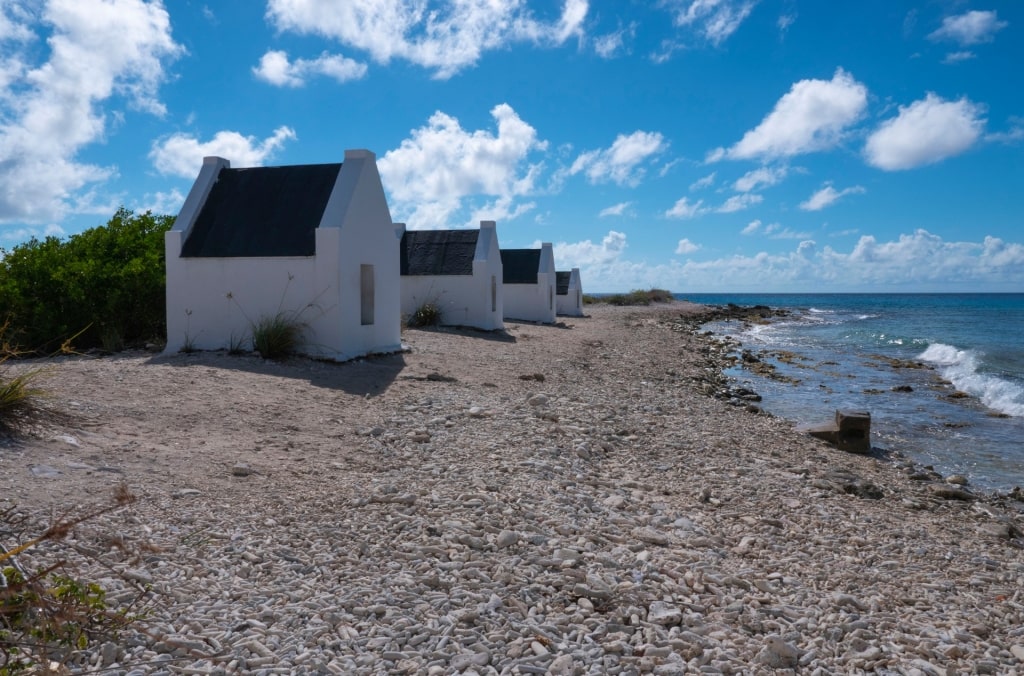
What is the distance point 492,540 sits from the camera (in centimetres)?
540

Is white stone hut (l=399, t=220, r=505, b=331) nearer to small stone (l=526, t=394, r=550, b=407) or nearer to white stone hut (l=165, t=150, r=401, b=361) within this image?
white stone hut (l=165, t=150, r=401, b=361)

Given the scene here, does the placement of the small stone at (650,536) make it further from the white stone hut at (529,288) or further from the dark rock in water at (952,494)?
the white stone hut at (529,288)

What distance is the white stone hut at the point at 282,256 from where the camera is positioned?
13.2m

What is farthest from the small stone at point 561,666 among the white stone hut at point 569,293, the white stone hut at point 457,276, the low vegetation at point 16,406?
the white stone hut at point 569,293

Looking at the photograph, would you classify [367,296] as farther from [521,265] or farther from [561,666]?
[521,265]

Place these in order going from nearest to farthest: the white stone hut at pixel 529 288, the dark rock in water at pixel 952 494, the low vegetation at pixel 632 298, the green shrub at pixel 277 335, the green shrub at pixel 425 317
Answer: the dark rock in water at pixel 952 494, the green shrub at pixel 277 335, the green shrub at pixel 425 317, the white stone hut at pixel 529 288, the low vegetation at pixel 632 298

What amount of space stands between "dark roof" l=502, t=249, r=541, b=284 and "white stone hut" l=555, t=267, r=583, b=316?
721 cm

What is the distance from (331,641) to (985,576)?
5028 millimetres

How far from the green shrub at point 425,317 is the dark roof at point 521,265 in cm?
907

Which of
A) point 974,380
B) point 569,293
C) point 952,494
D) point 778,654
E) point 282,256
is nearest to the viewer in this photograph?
point 778,654

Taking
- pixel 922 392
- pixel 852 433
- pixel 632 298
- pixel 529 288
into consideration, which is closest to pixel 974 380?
pixel 922 392

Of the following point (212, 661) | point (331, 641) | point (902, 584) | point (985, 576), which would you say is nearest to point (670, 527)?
point (902, 584)

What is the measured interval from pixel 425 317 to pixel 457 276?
185 centimetres

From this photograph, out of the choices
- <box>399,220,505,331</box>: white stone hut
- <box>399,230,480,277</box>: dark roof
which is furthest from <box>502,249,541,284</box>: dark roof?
<box>399,230,480,277</box>: dark roof
